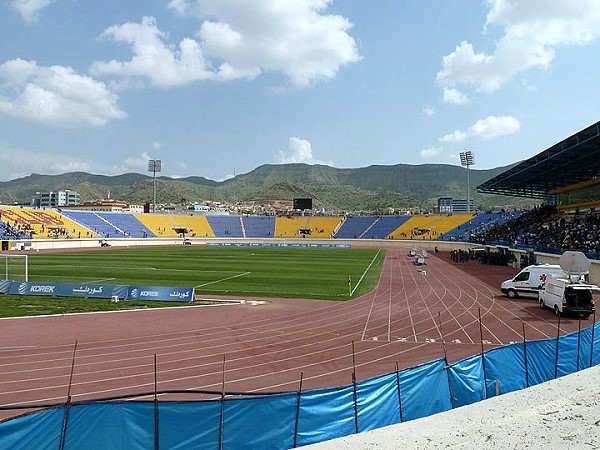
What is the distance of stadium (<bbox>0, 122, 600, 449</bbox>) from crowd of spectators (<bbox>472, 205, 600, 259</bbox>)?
32cm

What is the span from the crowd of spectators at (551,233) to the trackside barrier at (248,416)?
30698 millimetres

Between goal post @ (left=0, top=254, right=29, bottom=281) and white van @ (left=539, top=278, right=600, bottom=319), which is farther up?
white van @ (left=539, top=278, right=600, bottom=319)

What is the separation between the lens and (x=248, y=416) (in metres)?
6.68

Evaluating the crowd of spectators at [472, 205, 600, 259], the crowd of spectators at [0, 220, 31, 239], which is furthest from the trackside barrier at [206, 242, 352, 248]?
the crowd of spectators at [0, 220, 31, 239]

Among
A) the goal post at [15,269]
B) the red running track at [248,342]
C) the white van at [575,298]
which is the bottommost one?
the goal post at [15,269]

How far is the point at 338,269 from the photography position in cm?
4641

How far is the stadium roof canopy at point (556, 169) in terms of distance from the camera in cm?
3525

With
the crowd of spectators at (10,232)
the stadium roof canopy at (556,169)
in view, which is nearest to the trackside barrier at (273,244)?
the stadium roof canopy at (556,169)

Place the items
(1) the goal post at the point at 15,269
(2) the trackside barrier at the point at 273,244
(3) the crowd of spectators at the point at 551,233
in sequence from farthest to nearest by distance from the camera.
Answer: (2) the trackside barrier at the point at 273,244
(3) the crowd of spectators at the point at 551,233
(1) the goal post at the point at 15,269

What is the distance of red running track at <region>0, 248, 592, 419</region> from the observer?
13.0m

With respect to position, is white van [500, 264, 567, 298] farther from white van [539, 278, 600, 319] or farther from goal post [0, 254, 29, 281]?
goal post [0, 254, 29, 281]

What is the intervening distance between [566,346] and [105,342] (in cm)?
1571

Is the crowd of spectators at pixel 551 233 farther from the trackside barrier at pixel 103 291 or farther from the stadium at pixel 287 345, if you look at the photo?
the trackside barrier at pixel 103 291

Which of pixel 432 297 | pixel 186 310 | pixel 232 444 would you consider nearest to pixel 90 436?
pixel 232 444
